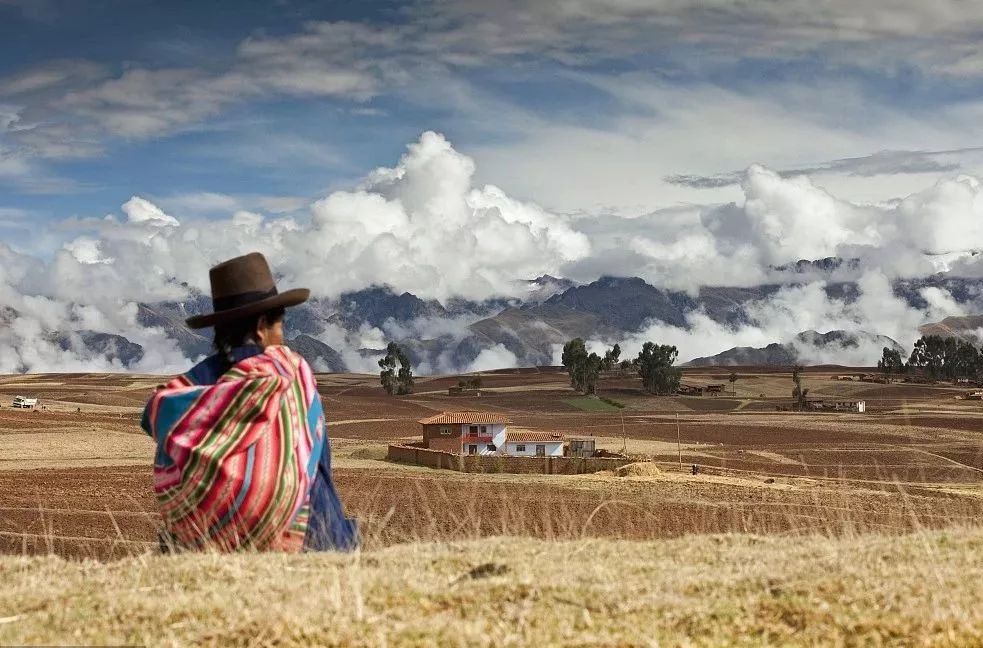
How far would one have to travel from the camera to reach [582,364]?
15612cm

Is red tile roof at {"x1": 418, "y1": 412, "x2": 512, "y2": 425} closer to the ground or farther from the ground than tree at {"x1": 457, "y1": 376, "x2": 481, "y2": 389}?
closer to the ground

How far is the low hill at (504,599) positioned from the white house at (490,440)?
172 ft

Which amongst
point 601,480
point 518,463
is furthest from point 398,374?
point 601,480

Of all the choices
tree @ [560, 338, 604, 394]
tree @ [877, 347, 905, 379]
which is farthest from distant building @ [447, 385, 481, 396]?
tree @ [877, 347, 905, 379]

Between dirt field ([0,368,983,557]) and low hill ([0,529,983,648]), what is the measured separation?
138 centimetres

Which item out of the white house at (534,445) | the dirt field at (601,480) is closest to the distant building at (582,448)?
the white house at (534,445)

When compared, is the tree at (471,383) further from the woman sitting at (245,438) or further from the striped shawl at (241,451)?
the striped shawl at (241,451)

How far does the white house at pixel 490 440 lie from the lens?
5997 centimetres

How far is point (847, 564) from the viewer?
7.01 metres

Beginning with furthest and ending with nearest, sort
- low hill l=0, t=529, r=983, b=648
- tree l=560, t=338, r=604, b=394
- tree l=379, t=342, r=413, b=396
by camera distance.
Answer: tree l=379, t=342, r=413, b=396
tree l=560, t=338, r=604, b=394
low hill l=0, t=529, r=983, b=648

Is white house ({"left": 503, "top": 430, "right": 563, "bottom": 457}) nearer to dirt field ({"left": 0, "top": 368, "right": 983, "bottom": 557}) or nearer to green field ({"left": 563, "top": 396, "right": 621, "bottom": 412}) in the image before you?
dirt field ({"left": 0, "top": 368, "right": 983, "bottom": 557})

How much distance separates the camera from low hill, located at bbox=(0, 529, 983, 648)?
5523mm

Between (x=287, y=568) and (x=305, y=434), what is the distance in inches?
38.5

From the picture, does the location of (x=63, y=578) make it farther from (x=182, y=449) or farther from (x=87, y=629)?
(x=87, y=629)
